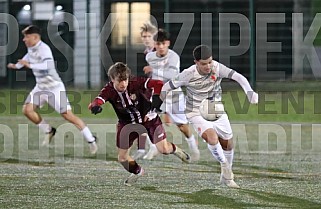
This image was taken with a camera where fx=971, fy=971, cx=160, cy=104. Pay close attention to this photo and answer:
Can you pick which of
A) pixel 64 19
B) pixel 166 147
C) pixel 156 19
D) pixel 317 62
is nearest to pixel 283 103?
pixel 317 62

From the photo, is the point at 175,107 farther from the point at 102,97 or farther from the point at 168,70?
the point at 102,97

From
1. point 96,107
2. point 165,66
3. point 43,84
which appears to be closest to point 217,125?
point 96,107

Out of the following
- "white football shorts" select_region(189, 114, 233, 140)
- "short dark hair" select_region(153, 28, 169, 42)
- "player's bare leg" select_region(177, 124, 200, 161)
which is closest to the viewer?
"white football shorts" select_region(189, 114, 233, 140)

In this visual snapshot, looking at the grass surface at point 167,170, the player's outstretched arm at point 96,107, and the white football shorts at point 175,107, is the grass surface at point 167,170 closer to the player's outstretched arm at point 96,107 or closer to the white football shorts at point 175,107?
the white football shorts at point 175,107

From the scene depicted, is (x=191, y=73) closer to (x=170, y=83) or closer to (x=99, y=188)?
(x=170, y=83)

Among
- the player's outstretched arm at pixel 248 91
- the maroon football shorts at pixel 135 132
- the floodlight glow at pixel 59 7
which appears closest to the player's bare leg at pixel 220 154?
the player's outstretched arm at pixel 248 91

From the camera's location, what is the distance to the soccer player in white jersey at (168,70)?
12.7 m

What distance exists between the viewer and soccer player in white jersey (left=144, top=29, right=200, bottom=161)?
41.7 ft

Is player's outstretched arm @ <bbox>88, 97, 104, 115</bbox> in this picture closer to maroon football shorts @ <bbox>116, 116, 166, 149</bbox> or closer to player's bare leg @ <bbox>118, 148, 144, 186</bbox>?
maroon football shorts @ <bbox>116, 116, 166, 149</bbox>

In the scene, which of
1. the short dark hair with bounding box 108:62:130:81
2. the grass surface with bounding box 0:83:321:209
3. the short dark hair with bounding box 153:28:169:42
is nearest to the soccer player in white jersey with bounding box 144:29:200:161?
the short dark hair with bounding box 153:28:169:42

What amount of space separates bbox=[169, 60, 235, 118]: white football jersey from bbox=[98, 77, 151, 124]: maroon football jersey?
366 mm

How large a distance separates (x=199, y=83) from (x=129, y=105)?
789 millimetres

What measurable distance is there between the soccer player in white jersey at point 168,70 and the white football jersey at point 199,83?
7.41 feet

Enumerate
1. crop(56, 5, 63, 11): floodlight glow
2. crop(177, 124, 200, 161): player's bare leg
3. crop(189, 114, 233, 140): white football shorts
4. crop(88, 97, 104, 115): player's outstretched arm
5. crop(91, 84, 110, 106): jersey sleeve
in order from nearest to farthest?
crop(88, 97, 104, 115): player's outstretched arm, crop(91, 84, 110, 106): jersey sleeve, crop(189, 114, 233, 140): white football shorts, crop(177, 124, 200, 161): player's bare leg, crop(56, 5, 63, 11): floodlight glow
